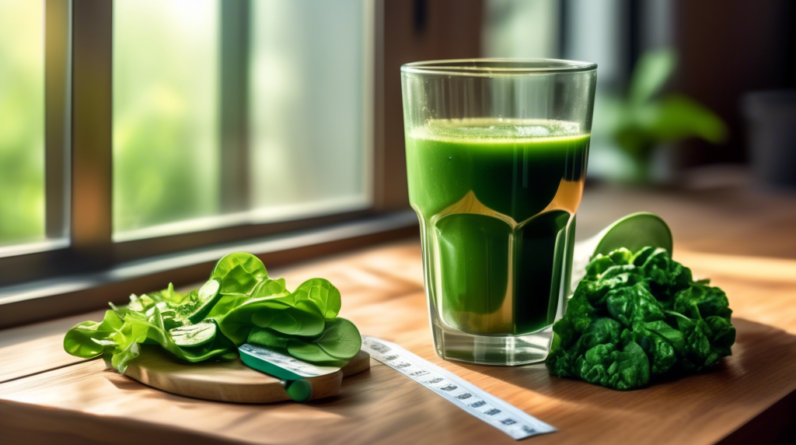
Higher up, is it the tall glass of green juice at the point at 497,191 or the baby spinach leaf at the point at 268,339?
the tall glass of green juice at the point at 497,191

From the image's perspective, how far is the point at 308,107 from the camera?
1.53 metres

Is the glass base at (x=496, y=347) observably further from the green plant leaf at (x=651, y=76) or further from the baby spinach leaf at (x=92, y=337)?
the green plant leaf at (x=651, y=76)

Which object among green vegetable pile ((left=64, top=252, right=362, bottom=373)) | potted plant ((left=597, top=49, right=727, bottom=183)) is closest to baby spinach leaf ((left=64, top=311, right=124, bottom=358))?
green vegetable pile ((left=64, top=252, right=362, bottom=373))

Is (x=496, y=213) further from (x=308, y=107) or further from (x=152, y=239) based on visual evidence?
(x=308, y=107)

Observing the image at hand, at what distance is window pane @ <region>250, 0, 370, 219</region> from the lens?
1.43 meters

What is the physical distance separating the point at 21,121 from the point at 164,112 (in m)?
0.24

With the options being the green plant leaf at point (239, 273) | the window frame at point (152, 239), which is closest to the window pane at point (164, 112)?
the window frame at point (152, 239)

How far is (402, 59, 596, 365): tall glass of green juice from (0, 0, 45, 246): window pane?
57 cm

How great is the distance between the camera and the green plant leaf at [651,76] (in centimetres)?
226

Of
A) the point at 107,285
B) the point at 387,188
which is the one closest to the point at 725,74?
the point at 387,188

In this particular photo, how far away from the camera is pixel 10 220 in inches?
42.2

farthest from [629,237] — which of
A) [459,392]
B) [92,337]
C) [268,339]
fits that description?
[92,337]

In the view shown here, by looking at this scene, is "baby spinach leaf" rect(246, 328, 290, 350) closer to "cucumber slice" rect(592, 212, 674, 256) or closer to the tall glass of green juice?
the tall glass of green juice

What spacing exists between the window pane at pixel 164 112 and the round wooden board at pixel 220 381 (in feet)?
1.74
